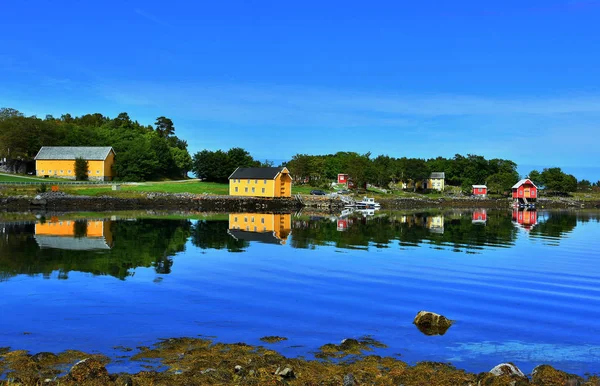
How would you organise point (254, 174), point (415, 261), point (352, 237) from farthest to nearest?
point (254, 174)
point (352, 237)
point (415, 261)

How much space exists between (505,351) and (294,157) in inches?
4717

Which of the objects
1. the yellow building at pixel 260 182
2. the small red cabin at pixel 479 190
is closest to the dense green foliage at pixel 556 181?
the small red cabin at pixel 479 190

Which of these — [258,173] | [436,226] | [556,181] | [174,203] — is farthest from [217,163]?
[556,181]

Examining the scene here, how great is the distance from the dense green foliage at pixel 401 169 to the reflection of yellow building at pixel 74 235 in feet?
262

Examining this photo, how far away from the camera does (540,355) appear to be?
13.0m

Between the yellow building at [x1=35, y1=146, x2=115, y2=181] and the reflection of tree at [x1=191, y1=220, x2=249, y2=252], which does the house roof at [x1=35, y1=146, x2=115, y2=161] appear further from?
the reflection of tree at [x1=191, y1=220, x2=249, y2=252]

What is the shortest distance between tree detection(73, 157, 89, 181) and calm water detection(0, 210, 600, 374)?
215 feet

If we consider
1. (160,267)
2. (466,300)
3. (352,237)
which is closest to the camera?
(466,300)

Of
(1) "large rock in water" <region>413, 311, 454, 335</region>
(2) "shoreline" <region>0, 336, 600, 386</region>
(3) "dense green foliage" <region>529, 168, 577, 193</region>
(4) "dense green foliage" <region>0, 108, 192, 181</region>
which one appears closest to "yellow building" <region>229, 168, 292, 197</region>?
(4) "dense green foliage" <region>0, 108, 192, 181</region>

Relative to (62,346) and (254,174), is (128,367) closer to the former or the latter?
(62,346)

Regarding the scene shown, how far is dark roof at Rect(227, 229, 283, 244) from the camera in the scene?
3975 cm

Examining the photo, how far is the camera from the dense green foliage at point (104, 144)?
10462cm

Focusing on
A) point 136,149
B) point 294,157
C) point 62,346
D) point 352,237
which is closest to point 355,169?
point 294,157

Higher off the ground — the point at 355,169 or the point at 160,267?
the point at 355,169
